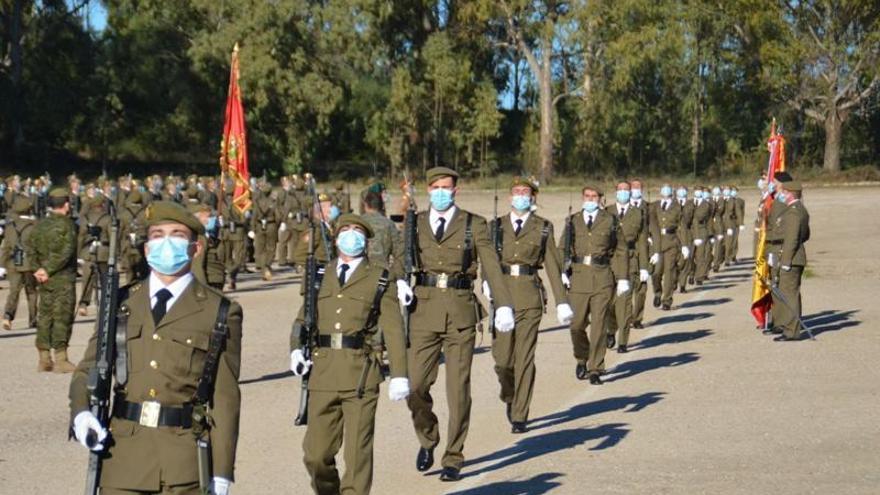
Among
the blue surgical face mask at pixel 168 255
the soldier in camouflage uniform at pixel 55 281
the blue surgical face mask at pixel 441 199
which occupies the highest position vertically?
the blue surgical face mask at pixel 168 255

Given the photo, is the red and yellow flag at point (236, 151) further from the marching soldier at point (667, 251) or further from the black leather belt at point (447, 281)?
the black leather belt at point (447, 281)

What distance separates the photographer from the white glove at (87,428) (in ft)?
19.8

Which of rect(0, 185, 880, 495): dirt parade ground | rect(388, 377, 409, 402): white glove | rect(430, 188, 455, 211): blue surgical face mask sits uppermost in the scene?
rect(430, 188, 455, 211): blue surgical face mask

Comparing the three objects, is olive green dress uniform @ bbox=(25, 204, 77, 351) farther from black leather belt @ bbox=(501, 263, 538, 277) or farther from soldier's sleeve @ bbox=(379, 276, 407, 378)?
soldier's sleeve @ bbox=(379, 276, 407, 378)

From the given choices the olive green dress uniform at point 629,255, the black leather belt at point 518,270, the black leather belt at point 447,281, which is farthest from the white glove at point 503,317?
the olive green dress uniform at point 629,255

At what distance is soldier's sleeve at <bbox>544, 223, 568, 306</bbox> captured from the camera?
12305mm

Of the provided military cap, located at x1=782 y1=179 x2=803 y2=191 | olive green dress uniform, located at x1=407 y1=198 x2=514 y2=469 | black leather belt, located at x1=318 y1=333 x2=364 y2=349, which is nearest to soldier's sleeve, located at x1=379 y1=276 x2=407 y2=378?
black leather belt, located at x1=318 y1=333 x2=364 y2=349

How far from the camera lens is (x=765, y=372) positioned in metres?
16.6

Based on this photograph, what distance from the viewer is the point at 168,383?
248 inches

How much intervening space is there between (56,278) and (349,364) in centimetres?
808

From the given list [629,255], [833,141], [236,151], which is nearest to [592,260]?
[629,255]

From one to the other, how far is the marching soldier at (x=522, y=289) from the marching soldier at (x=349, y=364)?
129 inches

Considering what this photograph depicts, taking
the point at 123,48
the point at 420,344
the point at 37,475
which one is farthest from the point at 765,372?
the point at 123,48

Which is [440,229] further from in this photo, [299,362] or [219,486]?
[219,486]
